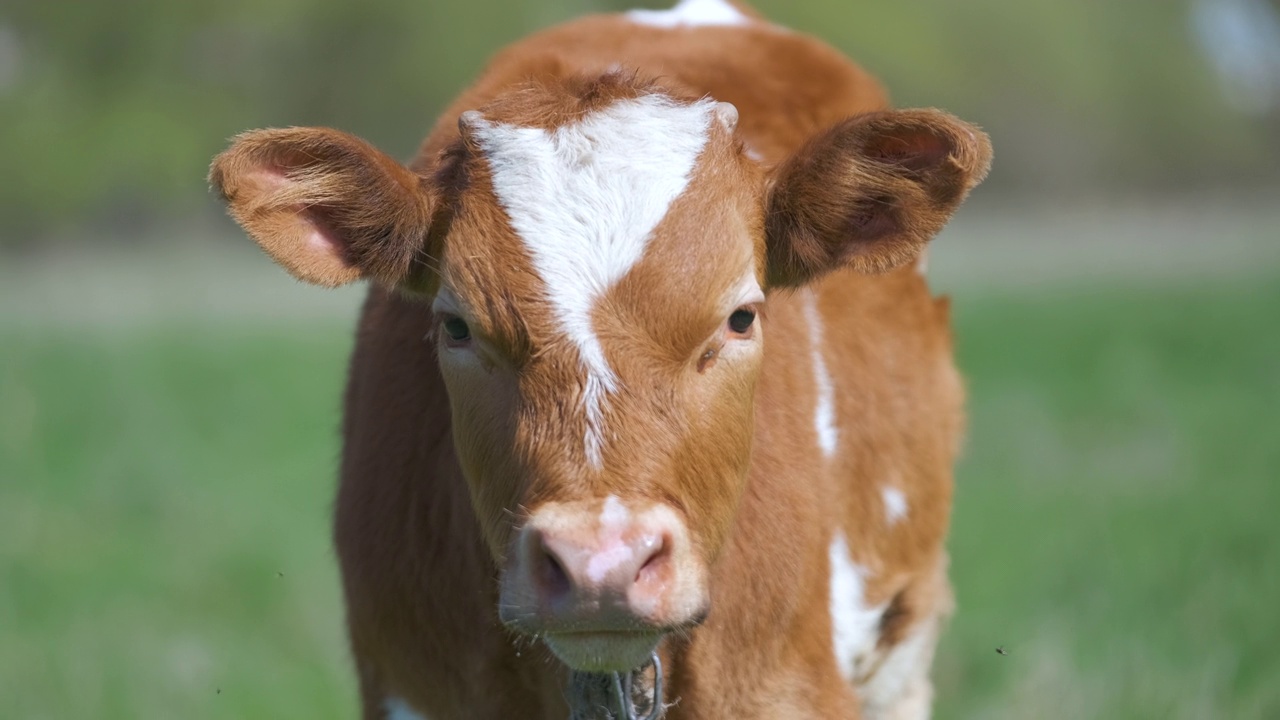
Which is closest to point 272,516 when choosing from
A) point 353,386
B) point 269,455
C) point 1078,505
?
point 269,455

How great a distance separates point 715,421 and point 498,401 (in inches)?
18.5

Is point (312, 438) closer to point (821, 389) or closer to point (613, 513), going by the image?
point (821, 389)

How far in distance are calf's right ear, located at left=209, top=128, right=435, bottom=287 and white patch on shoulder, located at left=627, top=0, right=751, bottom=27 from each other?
7.07 feet

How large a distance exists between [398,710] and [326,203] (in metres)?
1.39

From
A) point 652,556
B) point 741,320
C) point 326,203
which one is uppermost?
point 326,203

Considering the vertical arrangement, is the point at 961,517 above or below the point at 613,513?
below

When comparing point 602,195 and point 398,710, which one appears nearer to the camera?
point 602,195

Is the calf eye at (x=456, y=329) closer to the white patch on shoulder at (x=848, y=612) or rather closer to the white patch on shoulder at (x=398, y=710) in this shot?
the white patch on shoulder at (x=398, y=710)

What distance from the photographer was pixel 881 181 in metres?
3.54

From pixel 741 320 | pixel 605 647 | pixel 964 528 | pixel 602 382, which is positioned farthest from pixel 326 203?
pixel 964 528

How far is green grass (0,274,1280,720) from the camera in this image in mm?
6613

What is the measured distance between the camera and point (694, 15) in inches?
222

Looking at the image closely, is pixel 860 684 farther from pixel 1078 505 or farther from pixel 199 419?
pixel 199 419

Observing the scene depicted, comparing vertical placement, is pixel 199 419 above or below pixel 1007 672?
below
